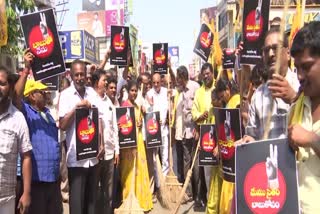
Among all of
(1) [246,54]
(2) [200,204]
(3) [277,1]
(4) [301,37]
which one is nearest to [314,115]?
(4) [301,37]

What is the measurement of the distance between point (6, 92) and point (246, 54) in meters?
1.96

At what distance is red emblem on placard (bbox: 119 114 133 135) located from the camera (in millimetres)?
6527

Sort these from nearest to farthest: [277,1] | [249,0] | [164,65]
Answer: [249,0] < [164,65] < [277,1]

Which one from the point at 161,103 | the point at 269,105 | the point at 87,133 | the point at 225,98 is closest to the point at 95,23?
the point at 161,103

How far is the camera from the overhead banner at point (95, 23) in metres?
56.2

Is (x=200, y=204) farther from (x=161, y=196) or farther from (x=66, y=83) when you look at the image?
(x=66, y=83)

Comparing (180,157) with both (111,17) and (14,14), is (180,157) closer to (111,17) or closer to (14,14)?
(14,14)

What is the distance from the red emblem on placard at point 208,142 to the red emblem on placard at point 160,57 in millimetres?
3293

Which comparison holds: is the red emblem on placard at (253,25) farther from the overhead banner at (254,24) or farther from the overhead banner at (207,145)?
the overhead banner at (207,145)

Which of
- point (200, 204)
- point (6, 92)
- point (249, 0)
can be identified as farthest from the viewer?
point (200, 204)

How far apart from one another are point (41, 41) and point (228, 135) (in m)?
1.82

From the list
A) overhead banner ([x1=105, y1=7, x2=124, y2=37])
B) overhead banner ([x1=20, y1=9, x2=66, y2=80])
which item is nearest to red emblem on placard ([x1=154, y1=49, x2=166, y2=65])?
overhead banner ([x1=20, y1=9, x2=66, y2=80])

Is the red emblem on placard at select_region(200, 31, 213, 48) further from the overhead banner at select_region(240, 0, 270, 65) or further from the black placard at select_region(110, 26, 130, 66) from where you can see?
the overhead banner at select_region(240, 0, 270, 65)

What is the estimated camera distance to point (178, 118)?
8.28 metres
